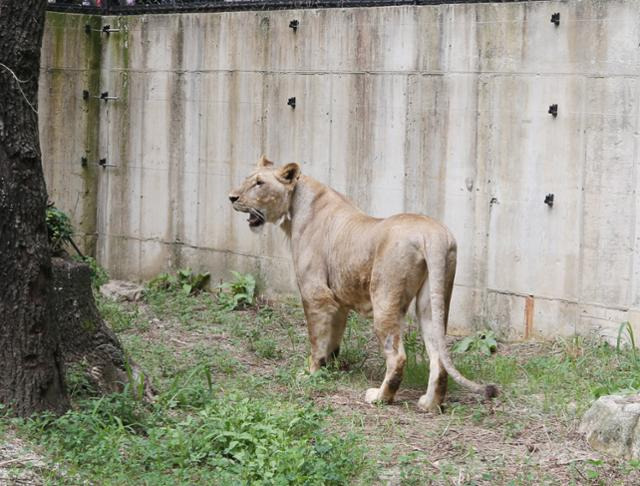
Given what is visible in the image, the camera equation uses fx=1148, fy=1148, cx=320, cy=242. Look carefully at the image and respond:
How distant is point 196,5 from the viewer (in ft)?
41.9

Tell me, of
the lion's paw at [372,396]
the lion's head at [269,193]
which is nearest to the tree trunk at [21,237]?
the lion's paw at [372,396]

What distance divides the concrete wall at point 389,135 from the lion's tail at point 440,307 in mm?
1880

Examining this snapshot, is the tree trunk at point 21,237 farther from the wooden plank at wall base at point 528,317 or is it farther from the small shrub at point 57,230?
the wooden plank at wall base at point 528,317

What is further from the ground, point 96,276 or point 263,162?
point 263,162

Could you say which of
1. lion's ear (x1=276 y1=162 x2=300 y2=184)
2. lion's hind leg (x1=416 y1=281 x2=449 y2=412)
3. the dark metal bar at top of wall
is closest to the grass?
lion's hind leg (x1=416 y1=281 x2=449 y2=412)

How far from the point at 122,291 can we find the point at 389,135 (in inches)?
144

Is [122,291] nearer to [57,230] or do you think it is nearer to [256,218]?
[256,218]

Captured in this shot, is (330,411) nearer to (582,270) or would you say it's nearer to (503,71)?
(582,270)

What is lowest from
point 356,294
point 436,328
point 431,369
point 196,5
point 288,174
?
point 431,369

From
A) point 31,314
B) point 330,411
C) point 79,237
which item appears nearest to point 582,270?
point 330,411

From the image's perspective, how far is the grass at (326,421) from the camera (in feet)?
21.1

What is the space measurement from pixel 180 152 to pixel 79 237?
171cm

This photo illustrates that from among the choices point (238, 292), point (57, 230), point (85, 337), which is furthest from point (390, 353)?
point (238, 292)

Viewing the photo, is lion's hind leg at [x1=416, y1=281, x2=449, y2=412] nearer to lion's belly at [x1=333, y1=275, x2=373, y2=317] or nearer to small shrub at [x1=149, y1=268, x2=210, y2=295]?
A: lion's belly at [x1=333, y1=275, x2=373, y2=317]
